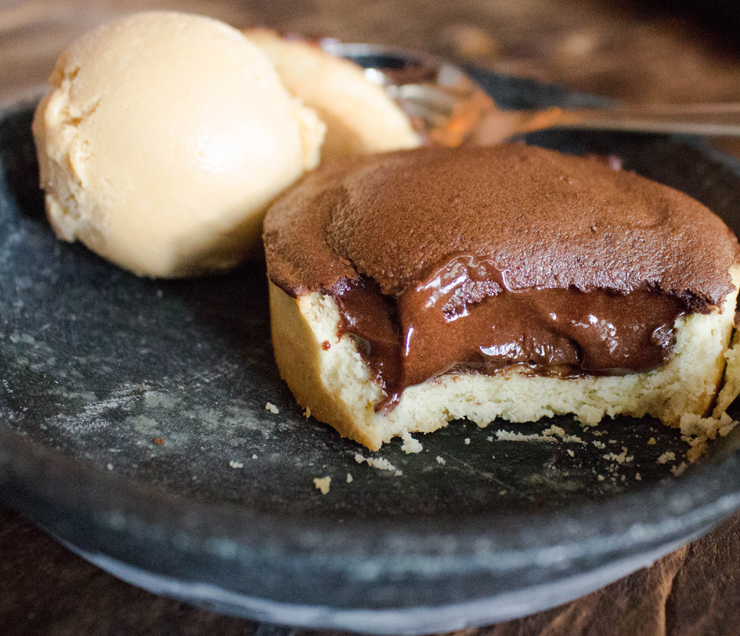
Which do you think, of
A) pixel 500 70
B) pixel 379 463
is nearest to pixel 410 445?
pixel 379 463

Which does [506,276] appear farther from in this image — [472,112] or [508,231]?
[472,112]

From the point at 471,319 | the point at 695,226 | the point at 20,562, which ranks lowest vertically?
the point at 20,562

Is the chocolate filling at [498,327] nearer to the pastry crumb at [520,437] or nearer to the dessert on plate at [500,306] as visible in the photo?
the dessert on plate at [500,306]

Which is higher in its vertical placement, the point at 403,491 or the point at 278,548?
the point at 278,548

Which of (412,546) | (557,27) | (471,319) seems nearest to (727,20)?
(557,27)

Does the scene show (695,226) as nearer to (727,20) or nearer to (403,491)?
(403,491)

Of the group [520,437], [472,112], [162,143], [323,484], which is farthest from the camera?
[472,112]

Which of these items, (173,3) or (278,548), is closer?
(278,548)
